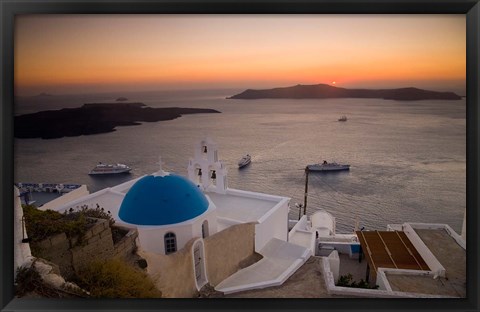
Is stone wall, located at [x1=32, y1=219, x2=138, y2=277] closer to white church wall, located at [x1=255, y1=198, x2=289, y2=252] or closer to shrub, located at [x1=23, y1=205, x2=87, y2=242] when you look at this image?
shrub, located at [x1=23, y1=205, x2=87, y2=242]

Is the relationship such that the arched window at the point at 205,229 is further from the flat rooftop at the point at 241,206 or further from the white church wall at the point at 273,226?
the white church wall at the point at 273,226

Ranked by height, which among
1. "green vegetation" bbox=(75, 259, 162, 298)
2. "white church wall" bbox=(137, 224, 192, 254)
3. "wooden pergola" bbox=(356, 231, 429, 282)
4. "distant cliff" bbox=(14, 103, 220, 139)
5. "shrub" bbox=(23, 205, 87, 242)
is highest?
"distant cliff" bbox=(14, 103, 220, 139)

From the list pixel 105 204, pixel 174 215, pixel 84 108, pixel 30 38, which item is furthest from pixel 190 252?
pixel 30 38

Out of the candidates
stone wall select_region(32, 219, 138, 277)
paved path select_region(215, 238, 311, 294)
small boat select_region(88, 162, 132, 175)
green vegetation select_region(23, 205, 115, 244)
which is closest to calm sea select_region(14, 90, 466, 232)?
Result: small boat select_region(88, 162, 132, 175)

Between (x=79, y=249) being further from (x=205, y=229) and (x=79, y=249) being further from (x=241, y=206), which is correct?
(x=241, y=206)

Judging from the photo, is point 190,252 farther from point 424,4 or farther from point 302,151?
point 424,4

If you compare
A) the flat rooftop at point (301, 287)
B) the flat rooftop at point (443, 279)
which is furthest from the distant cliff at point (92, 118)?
the flat rooftop at point (443, 279)
